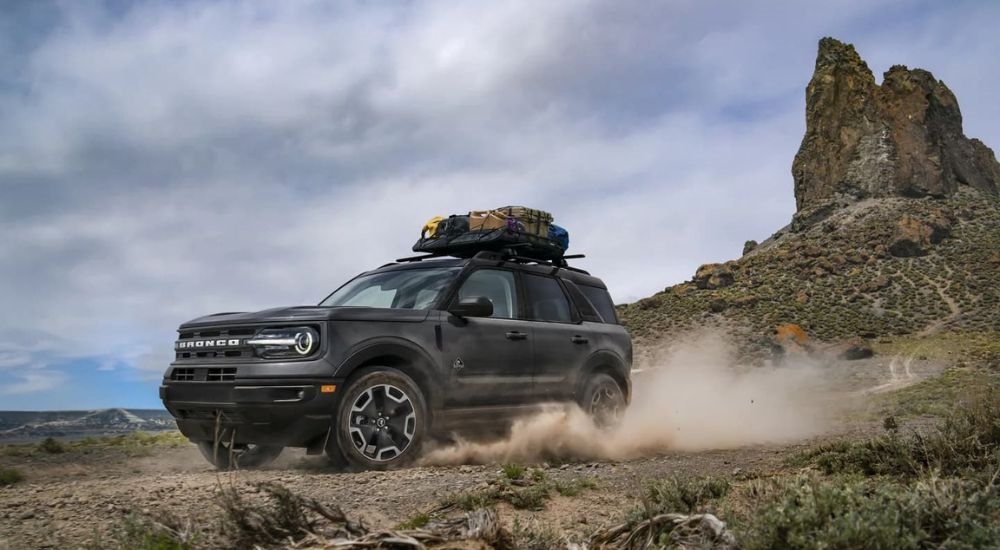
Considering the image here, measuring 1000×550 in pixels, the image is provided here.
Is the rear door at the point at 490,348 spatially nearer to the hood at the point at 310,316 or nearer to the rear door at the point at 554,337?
the rear door at the point at 554,337

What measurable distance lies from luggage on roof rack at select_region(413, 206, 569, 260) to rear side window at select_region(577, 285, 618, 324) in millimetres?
585

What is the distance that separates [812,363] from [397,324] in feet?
133

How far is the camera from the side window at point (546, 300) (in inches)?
318

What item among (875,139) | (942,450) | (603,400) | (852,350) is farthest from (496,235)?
(875,139)

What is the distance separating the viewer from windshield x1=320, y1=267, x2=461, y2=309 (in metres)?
7.23

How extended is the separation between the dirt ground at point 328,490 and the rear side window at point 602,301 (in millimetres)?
1914

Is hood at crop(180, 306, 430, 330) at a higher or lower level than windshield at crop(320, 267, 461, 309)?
lower

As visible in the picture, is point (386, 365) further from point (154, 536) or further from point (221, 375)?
point (154, 536)

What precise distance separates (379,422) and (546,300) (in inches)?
109

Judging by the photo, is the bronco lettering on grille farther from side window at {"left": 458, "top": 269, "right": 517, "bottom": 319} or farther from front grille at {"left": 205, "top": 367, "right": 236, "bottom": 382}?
side window at {"left": 458, "top": 269, "right": 517, "bottom": 319}

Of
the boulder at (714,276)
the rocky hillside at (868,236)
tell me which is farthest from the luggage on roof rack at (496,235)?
the boulder at (714,276)

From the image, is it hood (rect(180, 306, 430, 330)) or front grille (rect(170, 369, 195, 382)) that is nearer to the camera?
hood (rect(180, 306, 430, 330))

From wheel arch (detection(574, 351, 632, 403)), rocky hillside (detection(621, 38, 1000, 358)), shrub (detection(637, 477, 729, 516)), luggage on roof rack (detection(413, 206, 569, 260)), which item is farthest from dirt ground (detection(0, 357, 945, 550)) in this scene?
rocky hillside (detection(621, 38, 1000, 358))

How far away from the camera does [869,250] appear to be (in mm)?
63062
